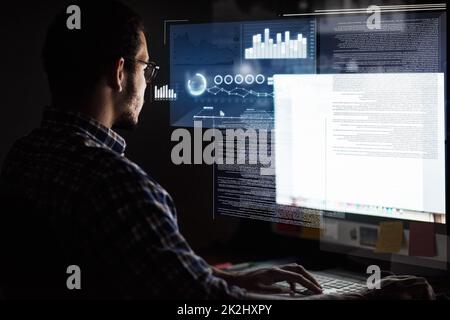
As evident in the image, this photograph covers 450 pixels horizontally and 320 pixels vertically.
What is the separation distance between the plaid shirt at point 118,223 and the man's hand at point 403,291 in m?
0.35

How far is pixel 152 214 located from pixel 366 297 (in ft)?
1.85

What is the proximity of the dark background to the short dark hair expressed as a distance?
65cm

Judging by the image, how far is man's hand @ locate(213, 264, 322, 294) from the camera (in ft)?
5.69

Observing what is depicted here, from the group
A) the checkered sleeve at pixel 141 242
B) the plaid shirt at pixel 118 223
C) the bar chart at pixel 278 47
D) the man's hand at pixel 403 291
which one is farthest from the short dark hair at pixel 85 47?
the man's hand at pixel 403 291

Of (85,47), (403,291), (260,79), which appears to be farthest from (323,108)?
(85,47)

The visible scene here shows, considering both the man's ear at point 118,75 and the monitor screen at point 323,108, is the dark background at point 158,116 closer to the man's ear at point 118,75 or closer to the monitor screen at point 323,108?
the monitor screen at point 323,108

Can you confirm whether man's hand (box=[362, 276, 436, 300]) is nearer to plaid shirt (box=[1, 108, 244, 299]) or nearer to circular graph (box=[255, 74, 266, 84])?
plaid shirt (box=[1, 108, 244, 299])

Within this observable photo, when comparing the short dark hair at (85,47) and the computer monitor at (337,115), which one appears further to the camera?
the computer monitor at (337,115)

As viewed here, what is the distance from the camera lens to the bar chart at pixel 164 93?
7.58 feet

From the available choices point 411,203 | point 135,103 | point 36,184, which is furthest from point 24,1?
point 411,203

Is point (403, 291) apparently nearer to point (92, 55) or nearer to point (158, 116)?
point (92, 55)

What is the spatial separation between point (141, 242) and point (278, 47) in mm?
987

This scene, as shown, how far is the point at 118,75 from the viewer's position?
5.39 feet
